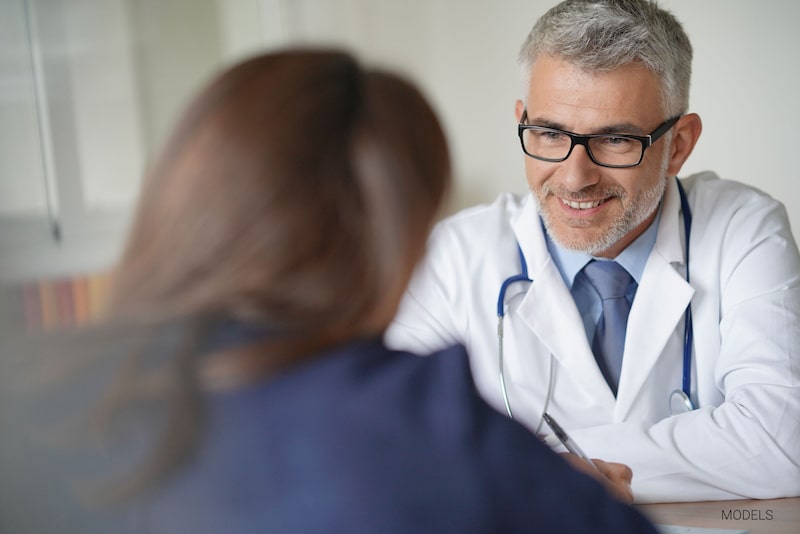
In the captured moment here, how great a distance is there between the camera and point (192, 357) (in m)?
0.58

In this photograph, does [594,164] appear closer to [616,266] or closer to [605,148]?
[605,148]

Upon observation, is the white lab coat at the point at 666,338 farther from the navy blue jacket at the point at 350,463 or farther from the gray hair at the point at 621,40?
the navy blue jacket at the point at 350,463

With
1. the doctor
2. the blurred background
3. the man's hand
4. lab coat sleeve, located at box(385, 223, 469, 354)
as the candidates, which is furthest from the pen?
the blurred background

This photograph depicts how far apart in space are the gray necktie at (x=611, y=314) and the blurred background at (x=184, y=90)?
460 mm

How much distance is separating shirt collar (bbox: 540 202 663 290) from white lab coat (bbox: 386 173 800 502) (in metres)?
0.03

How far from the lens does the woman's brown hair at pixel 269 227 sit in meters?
0.59

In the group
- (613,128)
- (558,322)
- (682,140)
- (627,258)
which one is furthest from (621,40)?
(558,322)

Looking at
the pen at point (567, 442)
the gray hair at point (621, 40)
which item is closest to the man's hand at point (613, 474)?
the pen at point (567, 442)

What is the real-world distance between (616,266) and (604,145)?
0.24 m

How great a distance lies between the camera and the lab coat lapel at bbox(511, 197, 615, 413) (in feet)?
4.79

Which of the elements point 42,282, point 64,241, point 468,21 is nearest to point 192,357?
point 42,282

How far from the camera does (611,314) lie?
153 centimetres

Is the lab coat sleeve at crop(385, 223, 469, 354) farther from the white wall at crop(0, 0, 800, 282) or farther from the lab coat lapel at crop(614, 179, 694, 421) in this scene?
the white wall at crop(0, 0, 800, 282)

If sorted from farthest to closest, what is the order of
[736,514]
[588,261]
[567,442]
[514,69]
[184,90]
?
[514,69], [184,90], [588,261], [567,442], [736,514]
